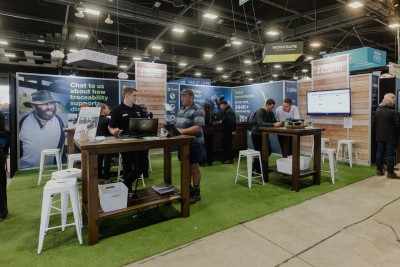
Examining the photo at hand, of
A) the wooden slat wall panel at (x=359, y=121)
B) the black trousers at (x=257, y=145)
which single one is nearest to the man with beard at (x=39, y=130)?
the black trousers at (x=257, y=145)

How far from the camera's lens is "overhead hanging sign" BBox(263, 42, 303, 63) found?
6301 mm

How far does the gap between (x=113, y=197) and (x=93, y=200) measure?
0.24 m

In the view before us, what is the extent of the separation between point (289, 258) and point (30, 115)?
623 cm

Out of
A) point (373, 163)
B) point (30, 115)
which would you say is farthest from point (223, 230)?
point (30, 115)

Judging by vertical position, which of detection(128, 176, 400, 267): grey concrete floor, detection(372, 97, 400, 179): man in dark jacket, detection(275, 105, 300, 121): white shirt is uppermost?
detection(275, 105, 300, 121): white shirt

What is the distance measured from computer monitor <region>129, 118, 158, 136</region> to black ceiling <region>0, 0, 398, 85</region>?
4125 millimetres

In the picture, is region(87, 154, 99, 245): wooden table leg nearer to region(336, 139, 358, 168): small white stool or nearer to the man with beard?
the man with beard

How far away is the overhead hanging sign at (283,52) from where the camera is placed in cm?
630

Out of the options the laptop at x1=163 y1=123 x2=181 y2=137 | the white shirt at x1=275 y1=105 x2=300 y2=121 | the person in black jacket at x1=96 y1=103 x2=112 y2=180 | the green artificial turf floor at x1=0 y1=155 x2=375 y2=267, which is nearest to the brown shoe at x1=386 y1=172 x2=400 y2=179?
the green artificial turf floor at x1=0 y1=155 x2=375 y2=267

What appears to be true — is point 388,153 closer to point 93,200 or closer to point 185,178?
point 185,178

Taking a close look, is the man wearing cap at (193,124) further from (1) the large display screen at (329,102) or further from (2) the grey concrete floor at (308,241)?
(1) the large display screen at (329,102)

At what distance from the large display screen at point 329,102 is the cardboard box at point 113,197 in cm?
549

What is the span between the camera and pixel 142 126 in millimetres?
2959

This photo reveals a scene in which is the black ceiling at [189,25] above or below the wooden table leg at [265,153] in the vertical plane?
above
